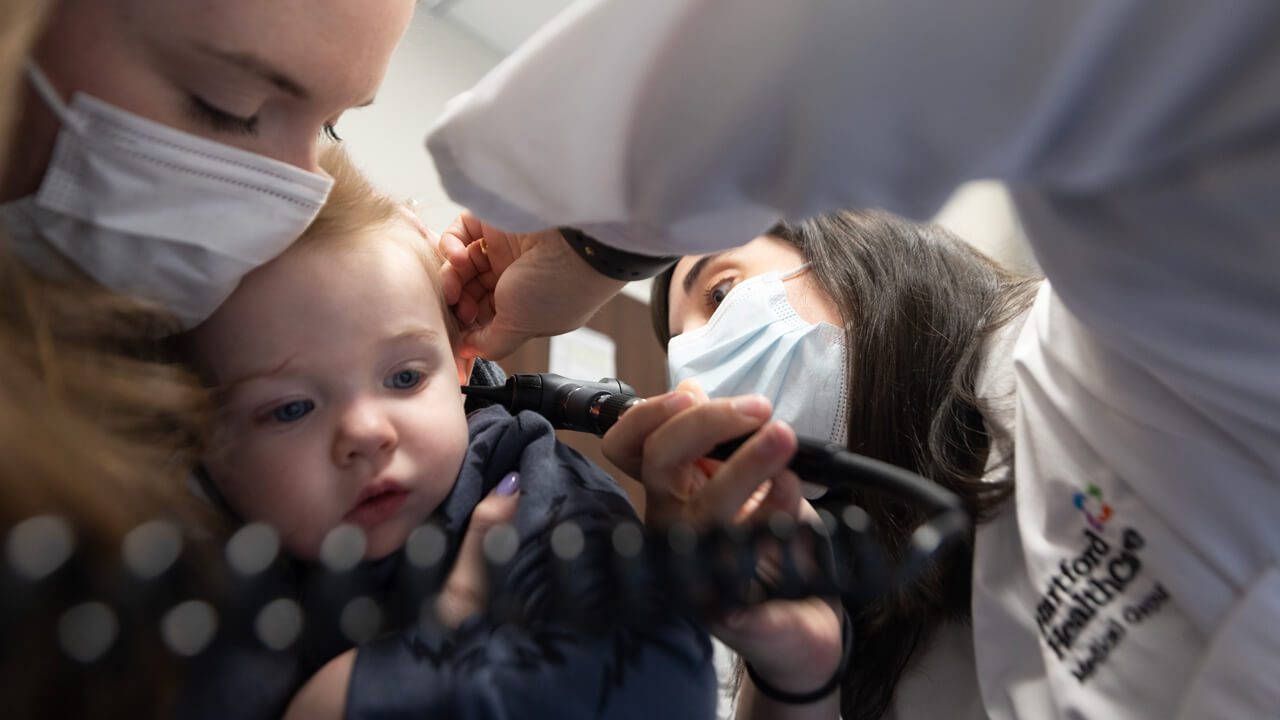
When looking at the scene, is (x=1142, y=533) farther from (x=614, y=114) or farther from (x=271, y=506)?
(x=271, y=506)

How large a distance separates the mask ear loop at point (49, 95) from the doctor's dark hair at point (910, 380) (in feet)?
2.55

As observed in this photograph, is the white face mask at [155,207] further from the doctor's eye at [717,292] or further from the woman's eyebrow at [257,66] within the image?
the doctor's eye at [717,292]

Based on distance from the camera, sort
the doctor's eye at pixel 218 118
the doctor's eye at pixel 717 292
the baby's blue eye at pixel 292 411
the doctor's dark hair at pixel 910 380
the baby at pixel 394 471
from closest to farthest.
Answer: the baby at pixel 394 471
the doctor's eye at pixel 218 118
the baby's blue eye at pixel 292 411
the doctor's dark hair at pixel 910 380
the doctor's eye at pixel 717 292

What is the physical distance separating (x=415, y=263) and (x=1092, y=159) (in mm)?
638

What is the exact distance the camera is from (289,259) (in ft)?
2.16

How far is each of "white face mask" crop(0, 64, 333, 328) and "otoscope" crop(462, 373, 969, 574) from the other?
1.09ft

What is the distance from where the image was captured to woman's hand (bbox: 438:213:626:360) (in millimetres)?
799

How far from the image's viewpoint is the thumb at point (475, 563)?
451 mm

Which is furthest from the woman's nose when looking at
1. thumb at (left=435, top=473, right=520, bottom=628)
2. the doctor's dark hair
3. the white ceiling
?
the white ceiling

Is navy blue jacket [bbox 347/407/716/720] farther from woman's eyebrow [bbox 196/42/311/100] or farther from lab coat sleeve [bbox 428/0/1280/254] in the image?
woman's eyebrow [bbox 196/42/311/100]

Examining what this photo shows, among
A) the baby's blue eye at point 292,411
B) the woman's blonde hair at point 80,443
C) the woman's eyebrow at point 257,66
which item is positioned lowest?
the baby's blue eye at point 292,411

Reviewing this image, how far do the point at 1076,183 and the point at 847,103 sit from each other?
131 mm

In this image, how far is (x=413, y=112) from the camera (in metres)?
2.29

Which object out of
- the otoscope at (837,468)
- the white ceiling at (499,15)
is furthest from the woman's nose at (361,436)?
the white ceiling at (499,15)
